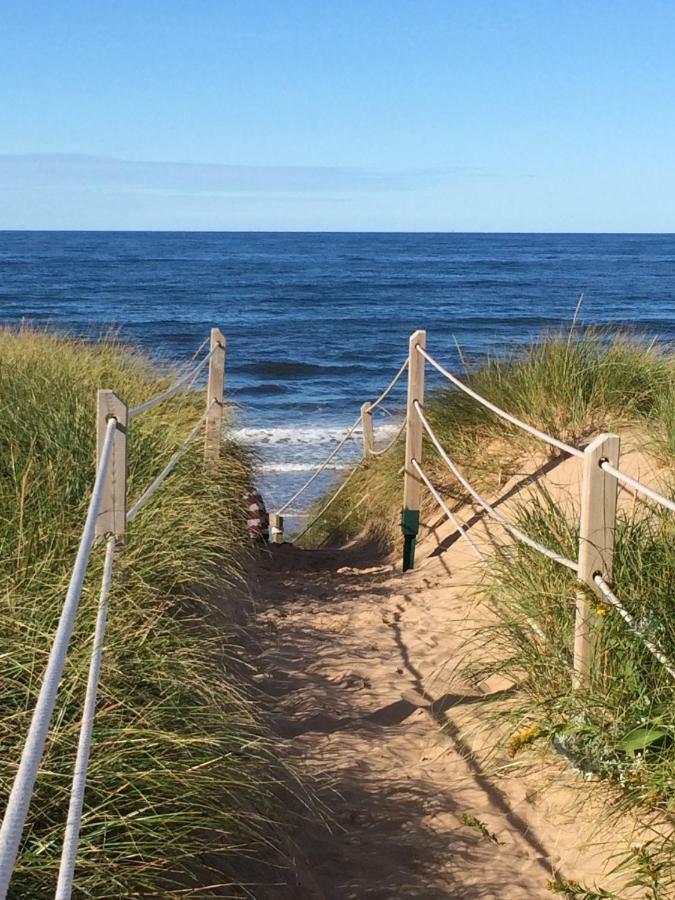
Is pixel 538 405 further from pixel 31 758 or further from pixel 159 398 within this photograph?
pixel 31 758

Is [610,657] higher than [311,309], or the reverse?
[311,309]

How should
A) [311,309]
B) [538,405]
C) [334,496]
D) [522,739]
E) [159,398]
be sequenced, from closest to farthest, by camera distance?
[522,739] < [159,398] < [538,405] < [334,496] < [311,309]

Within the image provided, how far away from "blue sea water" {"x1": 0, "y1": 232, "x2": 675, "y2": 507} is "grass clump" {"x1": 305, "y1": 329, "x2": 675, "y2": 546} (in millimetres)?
544

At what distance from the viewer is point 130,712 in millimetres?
2938

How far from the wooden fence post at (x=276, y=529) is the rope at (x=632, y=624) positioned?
6.18 m

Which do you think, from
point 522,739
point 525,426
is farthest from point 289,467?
point 522,739

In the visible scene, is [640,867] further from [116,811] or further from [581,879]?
[116,811]

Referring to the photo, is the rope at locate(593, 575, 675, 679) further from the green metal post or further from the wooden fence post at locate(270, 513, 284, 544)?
the wooden fence post at locate(270, 513, 284, 544)

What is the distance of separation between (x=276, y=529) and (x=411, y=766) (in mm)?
5861

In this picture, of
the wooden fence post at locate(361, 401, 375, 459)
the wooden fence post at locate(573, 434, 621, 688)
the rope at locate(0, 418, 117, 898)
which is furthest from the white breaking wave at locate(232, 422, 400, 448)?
the rope at locate(0, 418, 117, 898)

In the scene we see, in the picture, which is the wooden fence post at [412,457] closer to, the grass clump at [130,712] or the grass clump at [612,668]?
the grass clump at [130,712]

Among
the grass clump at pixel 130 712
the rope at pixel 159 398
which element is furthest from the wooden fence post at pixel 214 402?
the grass clump at pixel 130 712

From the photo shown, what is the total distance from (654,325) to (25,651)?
109ft

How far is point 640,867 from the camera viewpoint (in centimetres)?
290
